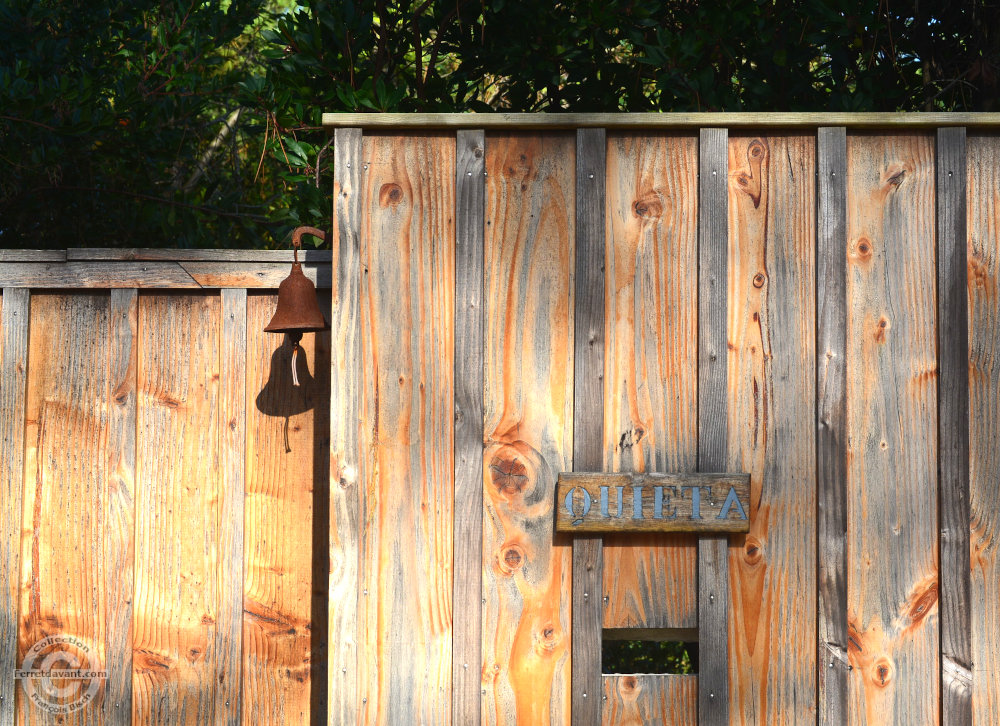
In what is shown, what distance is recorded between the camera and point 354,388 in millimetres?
2559

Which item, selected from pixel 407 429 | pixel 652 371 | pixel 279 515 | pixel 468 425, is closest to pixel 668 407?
pixel 652 371

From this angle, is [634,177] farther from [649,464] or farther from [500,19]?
[500,19]

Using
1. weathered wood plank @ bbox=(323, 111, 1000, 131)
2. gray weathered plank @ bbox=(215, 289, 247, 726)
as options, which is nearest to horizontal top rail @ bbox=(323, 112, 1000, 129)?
weathered wood plank @ bbox=(323, 111, 1000, 131)

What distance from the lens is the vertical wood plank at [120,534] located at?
111 inches

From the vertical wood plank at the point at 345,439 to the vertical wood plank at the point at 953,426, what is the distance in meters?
1.73

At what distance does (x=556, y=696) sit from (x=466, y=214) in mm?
1464

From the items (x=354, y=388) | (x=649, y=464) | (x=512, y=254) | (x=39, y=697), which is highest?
(x=512, y=254)

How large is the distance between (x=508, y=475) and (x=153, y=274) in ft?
4.58

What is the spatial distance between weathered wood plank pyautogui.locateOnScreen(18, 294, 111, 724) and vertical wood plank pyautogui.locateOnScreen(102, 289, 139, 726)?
3 cm

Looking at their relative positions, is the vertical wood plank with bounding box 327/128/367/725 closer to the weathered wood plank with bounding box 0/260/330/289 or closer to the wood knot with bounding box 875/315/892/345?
the weathered wood plank with bounding box 0/260/330/289

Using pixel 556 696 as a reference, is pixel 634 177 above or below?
above

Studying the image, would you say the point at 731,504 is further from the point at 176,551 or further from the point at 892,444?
the point at 176,551

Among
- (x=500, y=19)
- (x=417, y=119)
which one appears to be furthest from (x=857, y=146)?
(x=500, y=19)

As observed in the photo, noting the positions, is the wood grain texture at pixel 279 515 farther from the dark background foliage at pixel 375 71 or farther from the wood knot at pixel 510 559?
the dark background foliage at pixel 375 71
